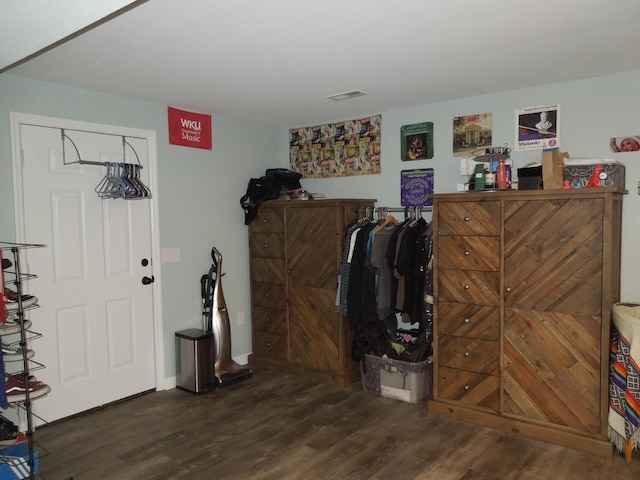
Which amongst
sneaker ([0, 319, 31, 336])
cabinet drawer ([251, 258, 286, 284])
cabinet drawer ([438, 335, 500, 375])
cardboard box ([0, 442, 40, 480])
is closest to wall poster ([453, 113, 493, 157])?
cabinet drawer ([438, 335, 500, 375])

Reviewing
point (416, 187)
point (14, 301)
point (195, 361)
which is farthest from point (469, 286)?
point (14, 301)

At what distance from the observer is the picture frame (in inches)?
166

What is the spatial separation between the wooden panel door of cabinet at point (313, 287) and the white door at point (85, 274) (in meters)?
1.25

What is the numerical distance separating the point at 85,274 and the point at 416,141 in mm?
2929

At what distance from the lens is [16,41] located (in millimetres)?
2172

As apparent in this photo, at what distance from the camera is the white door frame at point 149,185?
3.26 meters

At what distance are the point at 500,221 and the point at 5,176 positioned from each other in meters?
3.31

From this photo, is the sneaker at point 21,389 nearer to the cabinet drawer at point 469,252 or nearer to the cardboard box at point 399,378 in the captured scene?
the cardboard box at point 399,378

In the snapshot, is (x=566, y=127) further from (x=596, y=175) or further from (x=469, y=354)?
(x=469, y=354)

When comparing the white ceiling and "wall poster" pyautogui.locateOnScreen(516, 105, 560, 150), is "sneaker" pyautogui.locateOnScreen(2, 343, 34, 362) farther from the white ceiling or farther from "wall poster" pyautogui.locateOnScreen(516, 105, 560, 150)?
"wall poster" pyautogui.locateOnScreen(516, 105, 560, 150)

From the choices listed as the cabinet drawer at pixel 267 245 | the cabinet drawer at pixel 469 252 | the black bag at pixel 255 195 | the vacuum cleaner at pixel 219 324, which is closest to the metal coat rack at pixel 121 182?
the vacuum cleaner at pixel 219 324

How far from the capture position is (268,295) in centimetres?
469

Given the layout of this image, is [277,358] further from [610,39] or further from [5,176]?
[610,39]

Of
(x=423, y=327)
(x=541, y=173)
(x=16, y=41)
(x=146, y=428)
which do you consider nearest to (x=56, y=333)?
(x=146, y=428)
